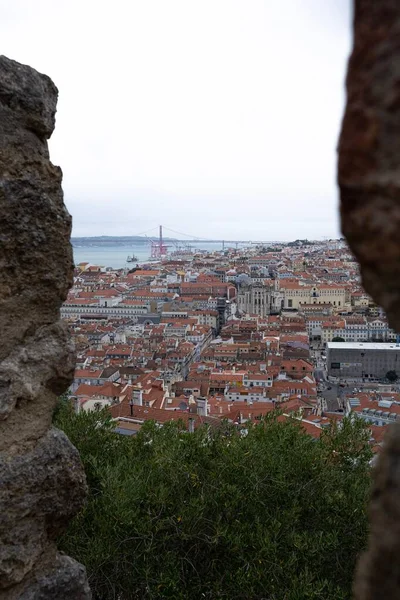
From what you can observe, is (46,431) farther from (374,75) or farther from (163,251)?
(163,251)

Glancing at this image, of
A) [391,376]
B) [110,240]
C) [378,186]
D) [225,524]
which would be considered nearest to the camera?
[378,186]

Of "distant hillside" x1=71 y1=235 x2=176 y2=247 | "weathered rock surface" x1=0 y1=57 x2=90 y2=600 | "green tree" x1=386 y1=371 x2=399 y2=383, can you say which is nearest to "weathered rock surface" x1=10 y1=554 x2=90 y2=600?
"weathered rock surface" x1=0 y1=57 x2=90 y2=600

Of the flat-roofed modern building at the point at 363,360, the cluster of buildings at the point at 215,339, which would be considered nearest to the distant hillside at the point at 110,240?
the cluster of buildings at the point at 215,339

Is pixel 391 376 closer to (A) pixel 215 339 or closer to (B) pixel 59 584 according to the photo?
(A) pixel 215 339

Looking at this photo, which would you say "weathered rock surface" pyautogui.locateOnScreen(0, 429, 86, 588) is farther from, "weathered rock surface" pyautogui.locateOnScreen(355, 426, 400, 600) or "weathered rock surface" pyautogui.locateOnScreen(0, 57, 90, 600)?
"weathered rock surface" pyautogui.locateOnScreen(355, 426, 400, 600)

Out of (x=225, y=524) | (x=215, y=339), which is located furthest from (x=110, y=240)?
(x=225, y=524)

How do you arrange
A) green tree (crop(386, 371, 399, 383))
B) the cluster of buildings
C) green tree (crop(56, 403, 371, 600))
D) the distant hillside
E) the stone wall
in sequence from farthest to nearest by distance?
the distant hillside → green tree (crop(386, 371, 399, 383)) → the cluster of buildings → green tree (crop(56, 403, 371, 600)) → the stone wall
